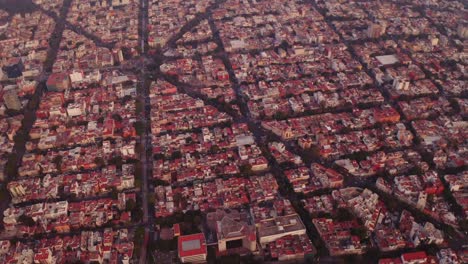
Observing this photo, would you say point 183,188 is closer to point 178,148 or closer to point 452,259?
point 178,148

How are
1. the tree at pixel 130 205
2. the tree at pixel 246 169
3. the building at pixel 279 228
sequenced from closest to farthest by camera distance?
the building at pixel 279 228 < the tree at pixel 130 205 < the tree at pixel 246 169

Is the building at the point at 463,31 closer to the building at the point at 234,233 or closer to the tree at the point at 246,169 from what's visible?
the tree at the point at 246,169

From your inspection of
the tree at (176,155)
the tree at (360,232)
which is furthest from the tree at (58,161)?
the tree at (360,232)

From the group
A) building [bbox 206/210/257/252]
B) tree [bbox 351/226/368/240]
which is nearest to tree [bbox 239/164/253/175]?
building [bbox 206/210/257/252]

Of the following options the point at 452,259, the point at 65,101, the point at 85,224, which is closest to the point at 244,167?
the point at 85,224

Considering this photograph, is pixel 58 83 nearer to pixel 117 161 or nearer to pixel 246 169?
pixel 117 161

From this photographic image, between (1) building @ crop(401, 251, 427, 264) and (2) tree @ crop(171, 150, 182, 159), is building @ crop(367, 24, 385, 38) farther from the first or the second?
(1) building @ crop(401, 251, 427, 264)
